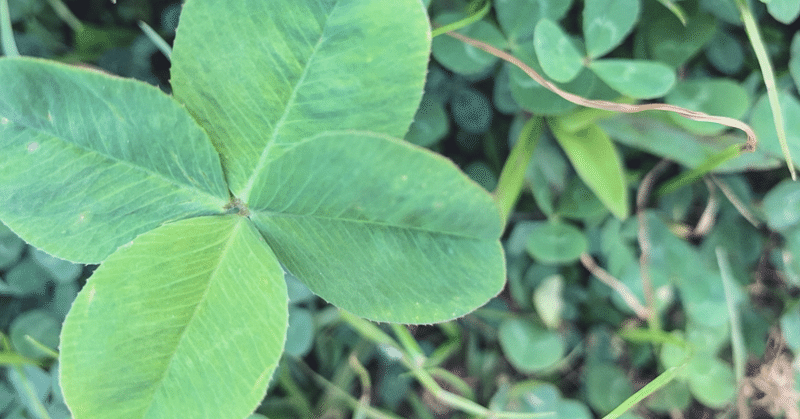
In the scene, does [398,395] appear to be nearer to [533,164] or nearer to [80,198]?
[533,164]

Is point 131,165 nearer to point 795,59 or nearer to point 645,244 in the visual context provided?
point 645,244

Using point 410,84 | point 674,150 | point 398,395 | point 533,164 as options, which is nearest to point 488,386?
point 398,395

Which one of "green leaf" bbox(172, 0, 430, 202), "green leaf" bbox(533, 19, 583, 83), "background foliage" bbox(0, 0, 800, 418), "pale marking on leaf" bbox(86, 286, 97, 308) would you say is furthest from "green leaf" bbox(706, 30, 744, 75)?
"pale marking on leaf" bbox(86, 286, 97, 308)

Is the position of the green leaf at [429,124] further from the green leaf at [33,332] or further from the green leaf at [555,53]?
the green leaf at [33,332]

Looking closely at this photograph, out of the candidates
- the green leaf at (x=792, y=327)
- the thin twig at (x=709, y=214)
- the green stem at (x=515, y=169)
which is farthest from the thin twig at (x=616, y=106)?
the green leaf at (x=792, y=327)

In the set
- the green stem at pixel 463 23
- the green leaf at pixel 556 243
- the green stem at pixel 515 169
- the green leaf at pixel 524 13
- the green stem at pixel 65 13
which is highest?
the green stem at pixel 65 13

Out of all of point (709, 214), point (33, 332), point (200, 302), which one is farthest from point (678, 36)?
point (33, 332)
